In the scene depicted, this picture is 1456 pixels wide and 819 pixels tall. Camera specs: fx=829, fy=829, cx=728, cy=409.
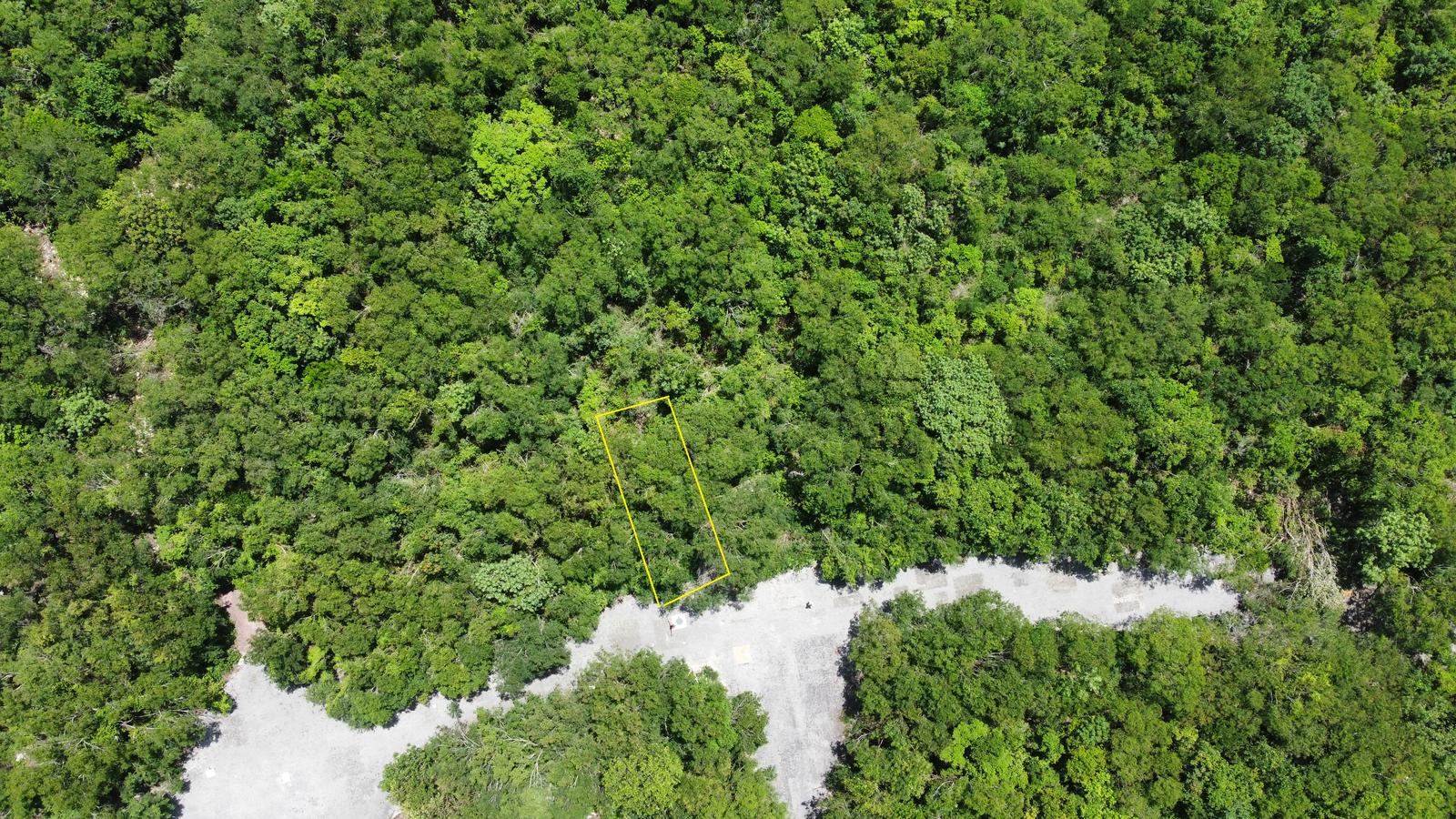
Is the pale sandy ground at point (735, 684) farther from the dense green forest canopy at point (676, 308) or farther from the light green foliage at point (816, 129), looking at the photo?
the light green foliage at point (816, 129)

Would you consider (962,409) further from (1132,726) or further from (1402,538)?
(1402,538)

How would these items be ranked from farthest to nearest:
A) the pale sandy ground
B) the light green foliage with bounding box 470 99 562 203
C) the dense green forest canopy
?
1. the light green foliage with bounding box 470 99 562 203
2. the pale sandy ground
3. the dense green forest canopy

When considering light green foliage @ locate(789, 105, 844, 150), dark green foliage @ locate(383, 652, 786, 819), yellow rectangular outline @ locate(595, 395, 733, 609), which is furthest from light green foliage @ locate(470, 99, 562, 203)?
dark green foliage @ locate(383, 652, 786, 819)

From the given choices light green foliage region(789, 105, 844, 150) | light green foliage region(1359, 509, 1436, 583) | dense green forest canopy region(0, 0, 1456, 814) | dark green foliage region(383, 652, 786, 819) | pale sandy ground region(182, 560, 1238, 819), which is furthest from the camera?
light green foliage region(789, 105, 844, 150)

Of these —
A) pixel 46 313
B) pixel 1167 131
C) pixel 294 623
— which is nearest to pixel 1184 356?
pixel 1167 131

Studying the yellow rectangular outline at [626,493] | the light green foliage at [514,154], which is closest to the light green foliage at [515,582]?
the yellow rectangular outline at [626,493]

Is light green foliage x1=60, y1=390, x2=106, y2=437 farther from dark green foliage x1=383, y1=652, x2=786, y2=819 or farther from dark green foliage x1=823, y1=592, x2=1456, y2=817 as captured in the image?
dark green foliage x1=823, y1=592, x2=1456, y2=817
